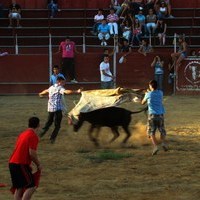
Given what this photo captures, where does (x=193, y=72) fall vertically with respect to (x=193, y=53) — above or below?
below

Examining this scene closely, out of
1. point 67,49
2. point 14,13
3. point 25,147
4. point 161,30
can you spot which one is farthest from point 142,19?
point 25,147

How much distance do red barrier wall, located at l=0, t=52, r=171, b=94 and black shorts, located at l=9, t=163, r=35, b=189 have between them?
16986mm

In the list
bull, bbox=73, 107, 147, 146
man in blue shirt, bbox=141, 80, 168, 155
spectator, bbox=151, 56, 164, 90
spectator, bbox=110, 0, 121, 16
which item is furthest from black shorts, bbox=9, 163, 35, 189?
spectator, bbox=110, 0, 121, 16

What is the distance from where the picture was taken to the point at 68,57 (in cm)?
2394

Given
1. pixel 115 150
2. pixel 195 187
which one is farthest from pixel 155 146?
pixel 195 187

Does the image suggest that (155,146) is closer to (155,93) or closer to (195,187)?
(155,93)

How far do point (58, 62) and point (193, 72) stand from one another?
5.32 m

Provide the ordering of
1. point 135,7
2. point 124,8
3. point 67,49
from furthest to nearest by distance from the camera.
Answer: point 135,7 → point 124,8 → point 67,49

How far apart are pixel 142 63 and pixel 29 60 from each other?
14.7 feet

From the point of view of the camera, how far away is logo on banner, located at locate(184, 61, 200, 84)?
76.7ft

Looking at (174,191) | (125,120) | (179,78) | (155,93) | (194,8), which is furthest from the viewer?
(194,8)

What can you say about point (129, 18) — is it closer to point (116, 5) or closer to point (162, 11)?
point (162, 11)

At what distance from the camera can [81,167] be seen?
33.8ft

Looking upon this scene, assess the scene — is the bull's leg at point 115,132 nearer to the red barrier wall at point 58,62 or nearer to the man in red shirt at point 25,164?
the man in red shirt at point 25,164
